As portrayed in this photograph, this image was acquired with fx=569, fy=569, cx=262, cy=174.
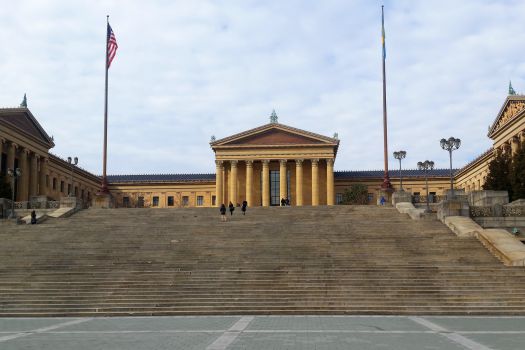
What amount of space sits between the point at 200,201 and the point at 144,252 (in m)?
75.1

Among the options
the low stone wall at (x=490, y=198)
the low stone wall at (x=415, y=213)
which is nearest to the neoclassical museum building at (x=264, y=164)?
the low stone wall at (x=490, y=198)

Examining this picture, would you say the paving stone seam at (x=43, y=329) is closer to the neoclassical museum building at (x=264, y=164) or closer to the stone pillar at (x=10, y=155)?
the neoclassical museum building at (x=264, y=164)

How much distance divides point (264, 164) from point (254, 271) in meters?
61.8

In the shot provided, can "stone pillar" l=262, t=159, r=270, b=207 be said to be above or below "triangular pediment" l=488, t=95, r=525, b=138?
below

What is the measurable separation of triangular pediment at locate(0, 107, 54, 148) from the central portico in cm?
2411

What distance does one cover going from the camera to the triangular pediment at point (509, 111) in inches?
2875

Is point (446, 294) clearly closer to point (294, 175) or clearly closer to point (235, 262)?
point (235, 262)

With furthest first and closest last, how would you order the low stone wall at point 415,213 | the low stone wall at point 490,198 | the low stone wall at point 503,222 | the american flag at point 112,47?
the american flag at point 112,47 < the low stone wall at point 490,198 < the low stone wall at point 415,213 < the low stone wall at point 503,222

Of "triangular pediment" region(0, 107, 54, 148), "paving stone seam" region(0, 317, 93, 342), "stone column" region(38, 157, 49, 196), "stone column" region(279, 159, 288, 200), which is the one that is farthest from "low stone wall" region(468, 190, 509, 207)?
"stone column" region(38, 157, 49, 196)

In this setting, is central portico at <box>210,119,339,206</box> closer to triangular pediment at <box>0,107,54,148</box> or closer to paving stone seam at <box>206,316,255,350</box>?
triangular pediment at <box>0,107,54,148</box>

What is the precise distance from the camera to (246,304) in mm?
20219

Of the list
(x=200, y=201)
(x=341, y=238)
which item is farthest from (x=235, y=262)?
(x=200, y=201)

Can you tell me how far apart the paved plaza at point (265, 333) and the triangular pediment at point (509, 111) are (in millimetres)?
60644

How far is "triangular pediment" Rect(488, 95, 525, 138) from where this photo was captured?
7301 centimetres
